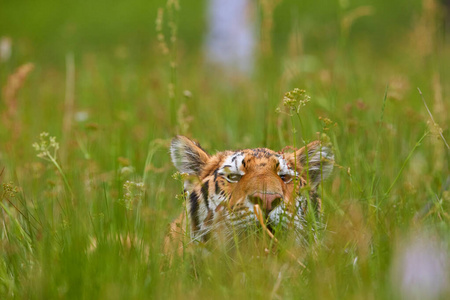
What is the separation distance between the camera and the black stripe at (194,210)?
12.6 feet

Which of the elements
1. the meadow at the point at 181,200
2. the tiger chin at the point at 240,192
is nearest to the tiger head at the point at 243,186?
the tiger chin at the point at 240,192

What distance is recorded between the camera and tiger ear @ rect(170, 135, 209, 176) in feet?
13.1

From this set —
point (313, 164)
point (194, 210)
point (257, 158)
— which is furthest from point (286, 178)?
point (194, 210)

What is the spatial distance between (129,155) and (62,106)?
326 cm

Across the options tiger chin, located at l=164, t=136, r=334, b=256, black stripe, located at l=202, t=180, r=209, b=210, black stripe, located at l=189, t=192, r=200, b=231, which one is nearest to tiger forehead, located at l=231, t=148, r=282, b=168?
tiger chin, located at l=164, t=136, r=334, b=256

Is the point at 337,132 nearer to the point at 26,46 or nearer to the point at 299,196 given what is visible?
the point at 299,196

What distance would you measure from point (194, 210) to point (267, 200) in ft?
2.29

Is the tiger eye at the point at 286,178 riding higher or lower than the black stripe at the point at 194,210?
higher

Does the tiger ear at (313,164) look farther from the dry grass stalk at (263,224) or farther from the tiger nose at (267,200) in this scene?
the dry grass stalk at (263,224)

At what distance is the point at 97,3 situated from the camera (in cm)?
2431

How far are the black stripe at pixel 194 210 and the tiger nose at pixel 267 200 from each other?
0.58 m

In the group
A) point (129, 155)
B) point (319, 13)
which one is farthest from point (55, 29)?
point (129, 155)

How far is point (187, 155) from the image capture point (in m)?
4.04

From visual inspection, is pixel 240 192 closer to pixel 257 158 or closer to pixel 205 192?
pixel 257 158
